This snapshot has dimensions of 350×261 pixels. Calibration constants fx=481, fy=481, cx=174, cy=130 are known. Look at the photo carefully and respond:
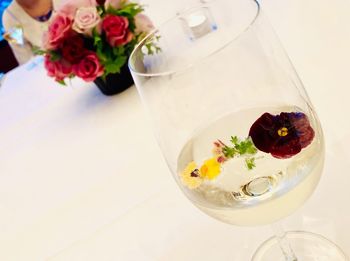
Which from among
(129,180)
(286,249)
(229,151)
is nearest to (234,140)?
(229,151)

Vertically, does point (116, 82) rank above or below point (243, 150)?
below

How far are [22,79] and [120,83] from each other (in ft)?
1.87

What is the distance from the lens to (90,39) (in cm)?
94

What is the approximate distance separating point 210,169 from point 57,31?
61cm

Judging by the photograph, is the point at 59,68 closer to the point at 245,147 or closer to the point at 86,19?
the point at 86,19

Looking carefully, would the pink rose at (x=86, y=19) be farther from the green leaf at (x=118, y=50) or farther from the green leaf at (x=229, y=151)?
the green leaf at (x=229, y=151)

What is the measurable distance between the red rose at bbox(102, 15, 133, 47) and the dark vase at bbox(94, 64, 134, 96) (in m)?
0.07

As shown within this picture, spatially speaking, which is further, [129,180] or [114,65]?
[114,65]

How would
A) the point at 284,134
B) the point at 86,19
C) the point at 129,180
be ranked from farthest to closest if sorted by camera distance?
the point at 86,19 → the point at 129,180 → the point at 284,134

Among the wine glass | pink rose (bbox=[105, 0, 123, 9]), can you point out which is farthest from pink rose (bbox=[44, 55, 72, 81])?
the wine glass

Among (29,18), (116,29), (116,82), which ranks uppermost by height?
(116,29)

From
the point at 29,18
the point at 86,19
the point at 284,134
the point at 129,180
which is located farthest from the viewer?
the point at 29,18

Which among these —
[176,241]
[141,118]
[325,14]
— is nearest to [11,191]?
[141,118]

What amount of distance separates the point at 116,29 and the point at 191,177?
56cm
